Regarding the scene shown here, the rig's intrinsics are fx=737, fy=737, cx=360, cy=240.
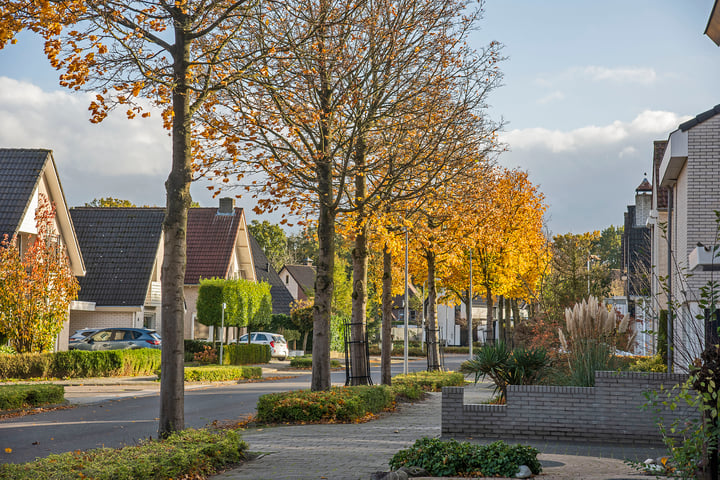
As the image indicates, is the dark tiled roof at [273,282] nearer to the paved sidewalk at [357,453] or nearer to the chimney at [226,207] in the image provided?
the chimney at [226,207]

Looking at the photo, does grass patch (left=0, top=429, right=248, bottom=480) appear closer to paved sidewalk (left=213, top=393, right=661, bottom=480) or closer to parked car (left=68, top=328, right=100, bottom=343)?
paved sidewalk (left=213, top=393, right=661, bottom=480)

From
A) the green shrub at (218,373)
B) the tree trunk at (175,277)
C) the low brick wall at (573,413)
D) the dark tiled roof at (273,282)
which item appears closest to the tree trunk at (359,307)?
the low brick wall at (573,413)

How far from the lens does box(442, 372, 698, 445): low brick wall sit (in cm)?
1171

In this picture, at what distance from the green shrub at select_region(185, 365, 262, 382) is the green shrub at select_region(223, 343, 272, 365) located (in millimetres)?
4335

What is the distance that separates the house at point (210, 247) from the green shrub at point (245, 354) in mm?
5582

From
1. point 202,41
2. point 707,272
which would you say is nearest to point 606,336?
point 707,272

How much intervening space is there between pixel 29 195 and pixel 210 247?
1795cm

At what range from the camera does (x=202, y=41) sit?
15258 mm

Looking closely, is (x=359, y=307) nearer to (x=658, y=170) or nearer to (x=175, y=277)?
(x=175, y=277)

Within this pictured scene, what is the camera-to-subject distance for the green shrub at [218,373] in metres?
27.8

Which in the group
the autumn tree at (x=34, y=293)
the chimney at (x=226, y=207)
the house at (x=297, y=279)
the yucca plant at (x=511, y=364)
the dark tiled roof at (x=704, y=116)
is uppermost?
the chimney at (x=226, y=207)

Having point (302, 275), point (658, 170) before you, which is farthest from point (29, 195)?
point (302, 275)

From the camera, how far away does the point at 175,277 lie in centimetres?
970

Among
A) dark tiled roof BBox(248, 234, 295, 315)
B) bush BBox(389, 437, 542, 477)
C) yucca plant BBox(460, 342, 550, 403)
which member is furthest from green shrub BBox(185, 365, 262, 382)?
dark tiled roof BBox(248, 234, 295, 315)
